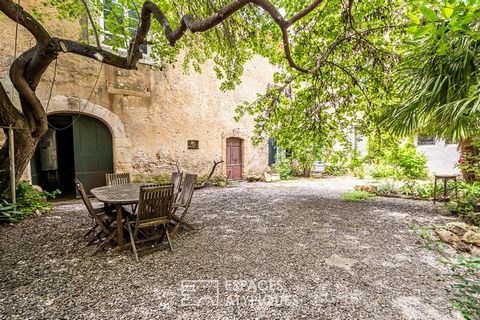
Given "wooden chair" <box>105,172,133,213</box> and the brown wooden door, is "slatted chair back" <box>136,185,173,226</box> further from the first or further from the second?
the brown wooden door

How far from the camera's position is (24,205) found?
4.53 m

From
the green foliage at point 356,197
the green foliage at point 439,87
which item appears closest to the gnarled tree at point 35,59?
the green foliage at point 439,87

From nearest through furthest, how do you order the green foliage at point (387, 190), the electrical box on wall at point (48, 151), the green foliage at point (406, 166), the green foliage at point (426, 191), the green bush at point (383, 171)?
the green foliage at point (426, 191) < the electrical box on wall at point (48, 151) < the green foliage at point (387, 190) < the green foliage at point (406, 166) < the green bush at point (383, 171)

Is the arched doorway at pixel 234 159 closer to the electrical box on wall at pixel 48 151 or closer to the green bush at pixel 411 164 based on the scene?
the electrical box on wall at pixel 48 151

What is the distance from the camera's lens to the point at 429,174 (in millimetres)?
9094

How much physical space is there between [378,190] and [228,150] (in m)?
5.69

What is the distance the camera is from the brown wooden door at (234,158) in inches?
370

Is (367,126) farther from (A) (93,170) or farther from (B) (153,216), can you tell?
(A) (93,170)

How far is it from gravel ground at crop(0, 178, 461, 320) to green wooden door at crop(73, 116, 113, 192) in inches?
90.5

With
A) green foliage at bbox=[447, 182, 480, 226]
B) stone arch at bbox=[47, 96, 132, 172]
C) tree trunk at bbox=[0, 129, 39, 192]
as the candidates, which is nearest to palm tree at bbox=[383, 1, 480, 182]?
green foliage at bbox=[447, 182, 480, 226]

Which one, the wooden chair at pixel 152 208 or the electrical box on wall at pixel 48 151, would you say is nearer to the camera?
the wooden chair at pixel 152 208

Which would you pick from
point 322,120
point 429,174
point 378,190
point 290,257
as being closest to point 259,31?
point 322,120

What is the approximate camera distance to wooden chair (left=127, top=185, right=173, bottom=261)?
2660 mm

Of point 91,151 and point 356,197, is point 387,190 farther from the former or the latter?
point 91,151
